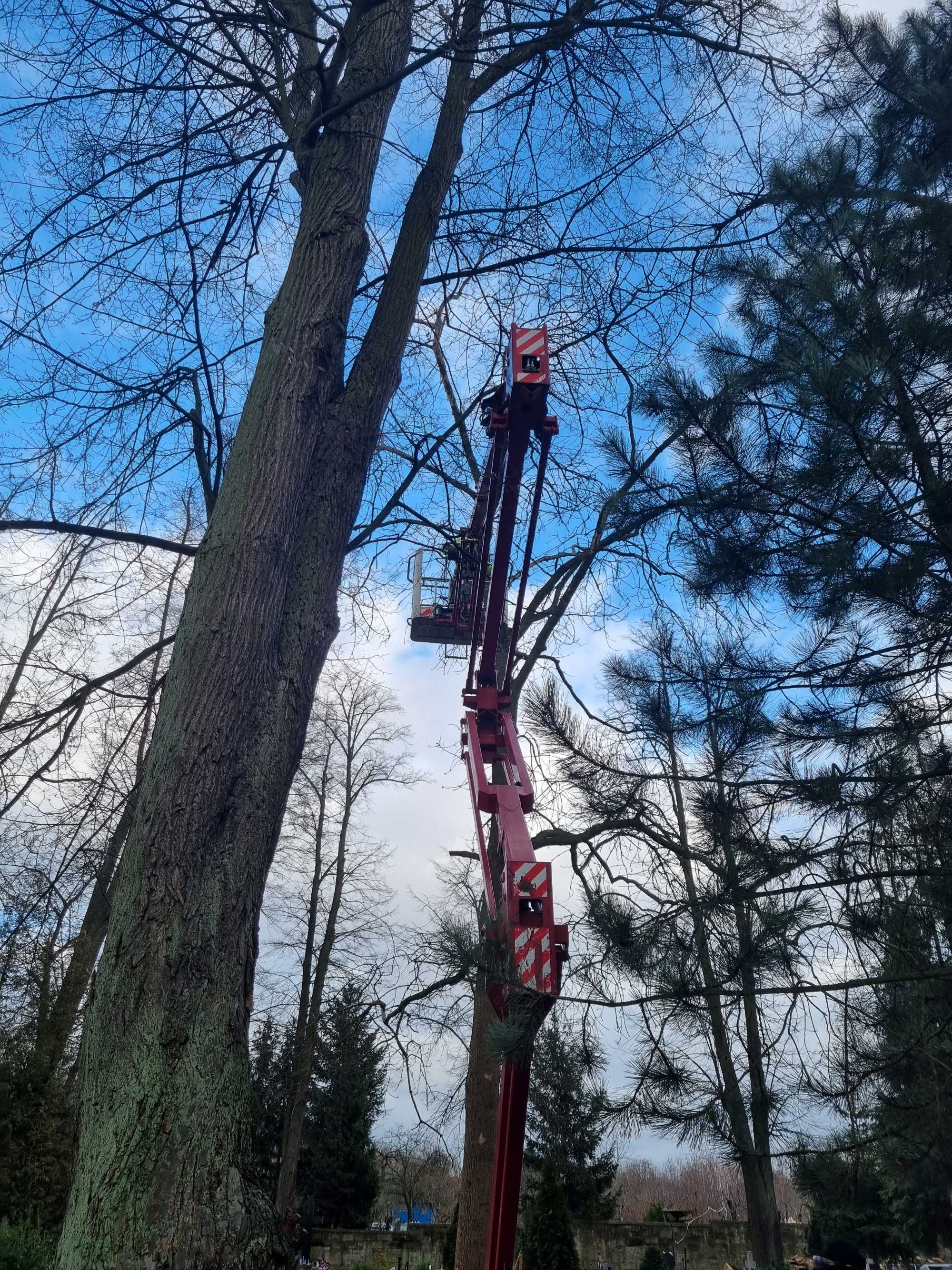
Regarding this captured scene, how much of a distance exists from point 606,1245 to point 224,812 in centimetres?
2353

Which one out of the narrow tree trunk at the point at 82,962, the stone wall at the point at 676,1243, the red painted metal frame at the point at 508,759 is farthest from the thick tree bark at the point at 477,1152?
the stone wall at the point at 676,1243

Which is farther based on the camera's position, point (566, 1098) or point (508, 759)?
point (508, 759)

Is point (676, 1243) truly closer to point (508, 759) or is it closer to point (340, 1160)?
point (340, 1160)

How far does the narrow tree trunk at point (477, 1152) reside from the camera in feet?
24.8

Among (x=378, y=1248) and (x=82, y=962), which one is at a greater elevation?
(x=82, y=962)

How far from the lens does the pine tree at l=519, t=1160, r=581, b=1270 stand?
16.2m

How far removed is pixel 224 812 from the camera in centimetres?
267

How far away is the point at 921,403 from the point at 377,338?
2.15m

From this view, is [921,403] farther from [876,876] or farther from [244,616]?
[244,616]

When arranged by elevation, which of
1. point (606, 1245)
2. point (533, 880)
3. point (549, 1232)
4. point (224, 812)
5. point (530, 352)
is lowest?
point (606, 1245)

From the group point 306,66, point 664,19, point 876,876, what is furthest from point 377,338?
point 876,876

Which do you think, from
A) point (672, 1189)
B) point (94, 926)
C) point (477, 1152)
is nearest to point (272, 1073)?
point (477, 1152)

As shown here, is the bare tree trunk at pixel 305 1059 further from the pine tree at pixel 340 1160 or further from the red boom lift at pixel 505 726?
the red boom lift at pixel 505 726

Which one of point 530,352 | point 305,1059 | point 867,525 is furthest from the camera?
point 305,1059
